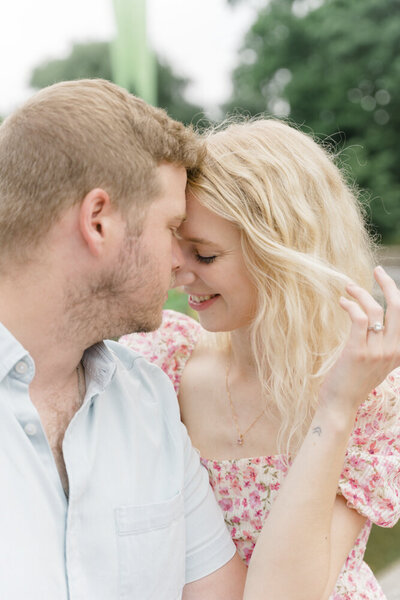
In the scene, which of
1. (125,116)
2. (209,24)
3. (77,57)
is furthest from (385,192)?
(125,116)

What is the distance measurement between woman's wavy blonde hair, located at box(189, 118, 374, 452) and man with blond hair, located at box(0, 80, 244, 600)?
247 mm

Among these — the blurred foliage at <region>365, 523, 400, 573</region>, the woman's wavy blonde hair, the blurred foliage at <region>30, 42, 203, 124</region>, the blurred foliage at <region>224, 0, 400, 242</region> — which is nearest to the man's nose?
the woman's wavy blonde hair

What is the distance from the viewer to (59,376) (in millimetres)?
1692

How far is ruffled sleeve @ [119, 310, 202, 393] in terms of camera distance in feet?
7.36

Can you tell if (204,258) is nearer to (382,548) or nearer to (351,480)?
(351,480)

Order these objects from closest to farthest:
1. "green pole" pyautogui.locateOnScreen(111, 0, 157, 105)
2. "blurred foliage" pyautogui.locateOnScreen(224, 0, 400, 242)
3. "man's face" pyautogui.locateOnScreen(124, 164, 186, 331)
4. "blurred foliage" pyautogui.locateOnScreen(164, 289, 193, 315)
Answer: "man's face" pyautogui.locateOnScreen(124, 164, 186, 331) → "blurred foliage" pyautogui.locateOnScreen(164, 289, 193, 315) → "green pole" pyautogui.locateOnScreen(111, 0, 157, 105) → "blurred foliage" pyautogui.locateOnScreen(224, 0, 400, 242)

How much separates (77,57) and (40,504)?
60.4 ft

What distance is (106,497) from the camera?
5.28 feet

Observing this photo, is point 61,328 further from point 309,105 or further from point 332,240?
point 309,105

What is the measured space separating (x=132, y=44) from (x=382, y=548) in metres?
5.62

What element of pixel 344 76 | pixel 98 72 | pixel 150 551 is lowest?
pixel 98 72

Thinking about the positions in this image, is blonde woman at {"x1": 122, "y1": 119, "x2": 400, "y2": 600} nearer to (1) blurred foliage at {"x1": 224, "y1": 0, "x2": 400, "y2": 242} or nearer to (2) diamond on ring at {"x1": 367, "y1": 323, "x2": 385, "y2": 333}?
(2) diamond on ring at {"x1": 367, "y1": 323, "x2": 385, "y2": 333}

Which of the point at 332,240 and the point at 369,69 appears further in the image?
the point at 369,69

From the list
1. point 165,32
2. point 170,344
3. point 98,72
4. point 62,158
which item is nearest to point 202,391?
point 170,344
